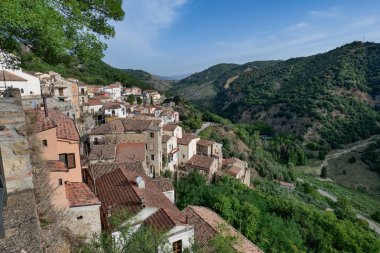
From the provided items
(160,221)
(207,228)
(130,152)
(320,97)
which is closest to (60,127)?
(160,221)

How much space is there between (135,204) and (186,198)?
1180cm

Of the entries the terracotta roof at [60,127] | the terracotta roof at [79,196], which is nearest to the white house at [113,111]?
the terracotta roof at [60,127]

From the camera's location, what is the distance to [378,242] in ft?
89.6

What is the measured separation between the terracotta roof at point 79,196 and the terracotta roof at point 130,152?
1485 centimetres

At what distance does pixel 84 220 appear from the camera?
34.3ft

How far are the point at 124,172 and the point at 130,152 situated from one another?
10289 mm

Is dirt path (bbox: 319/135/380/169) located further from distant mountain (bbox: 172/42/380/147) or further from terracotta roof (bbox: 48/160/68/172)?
terracotta roof (bbox: 48/160/68/172)

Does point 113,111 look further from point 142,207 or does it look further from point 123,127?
point 142,207

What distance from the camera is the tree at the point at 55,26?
273 inches

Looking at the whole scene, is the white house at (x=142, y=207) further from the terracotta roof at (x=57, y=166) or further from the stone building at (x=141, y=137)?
the stone building at (x=141, y=137)

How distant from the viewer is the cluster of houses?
1076 cm

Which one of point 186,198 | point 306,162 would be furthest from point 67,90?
point 306,162

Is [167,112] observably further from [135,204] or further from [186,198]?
[135,204]

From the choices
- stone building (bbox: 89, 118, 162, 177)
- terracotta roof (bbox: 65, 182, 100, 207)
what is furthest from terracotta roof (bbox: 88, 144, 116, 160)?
terracotta roof (bbox: 65, 182, 100, 207)
